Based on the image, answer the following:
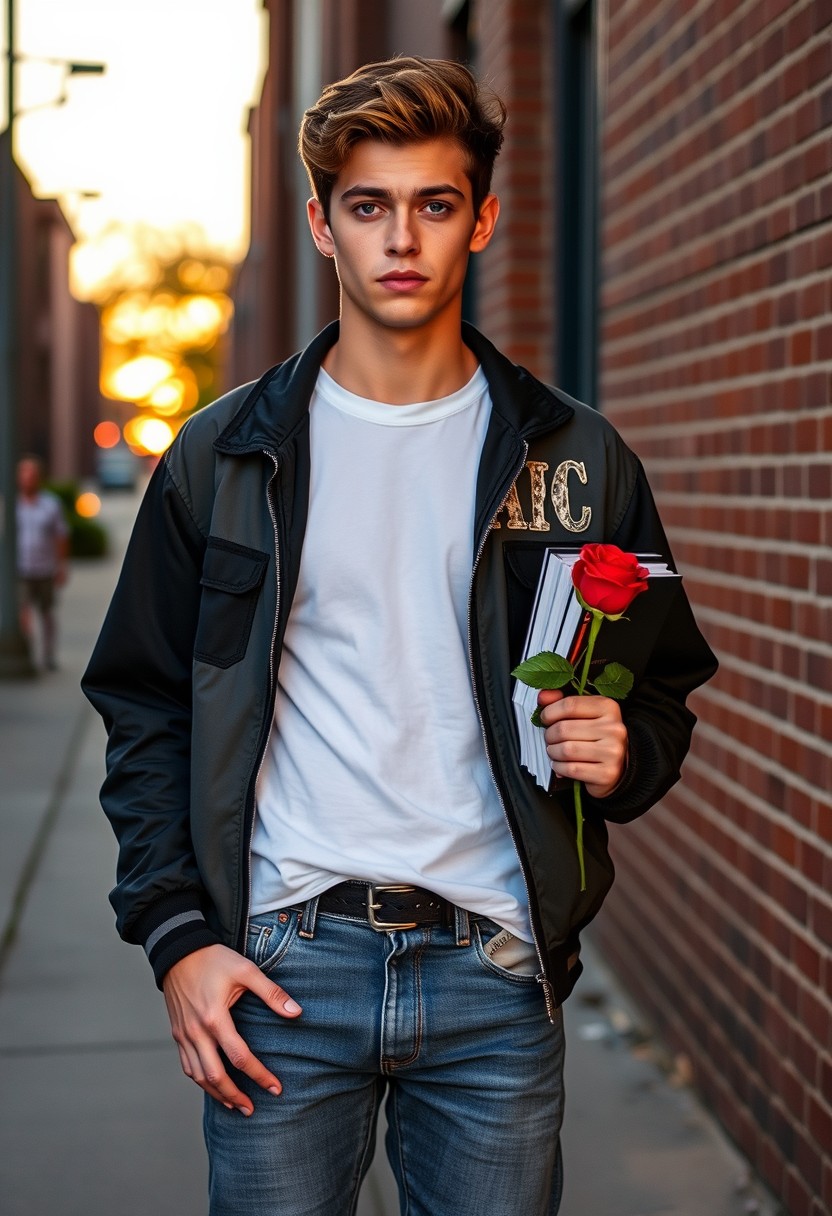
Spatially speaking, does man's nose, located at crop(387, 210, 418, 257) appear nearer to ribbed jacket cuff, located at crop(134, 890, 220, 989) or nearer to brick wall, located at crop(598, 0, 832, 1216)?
ribbed jacket cuff, located at crop(134, 890, 220, 989)

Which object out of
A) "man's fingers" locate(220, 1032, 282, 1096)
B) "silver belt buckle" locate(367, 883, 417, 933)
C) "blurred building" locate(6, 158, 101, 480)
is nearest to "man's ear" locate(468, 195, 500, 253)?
"silver belt buckle" locate(367, 883, 417, 933)

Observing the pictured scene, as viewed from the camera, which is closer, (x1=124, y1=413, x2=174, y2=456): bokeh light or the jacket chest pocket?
the jacket chest pocket

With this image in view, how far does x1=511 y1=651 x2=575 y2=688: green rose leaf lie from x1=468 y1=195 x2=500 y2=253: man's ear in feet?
2.22

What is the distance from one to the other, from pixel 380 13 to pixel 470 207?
11.5 meters

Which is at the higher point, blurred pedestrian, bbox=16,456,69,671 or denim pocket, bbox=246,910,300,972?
blurred pedestrian, bbox=16,456,69,671

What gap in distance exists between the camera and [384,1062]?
2254 mm

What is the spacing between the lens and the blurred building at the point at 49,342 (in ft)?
170

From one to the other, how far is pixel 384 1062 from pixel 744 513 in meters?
2.33

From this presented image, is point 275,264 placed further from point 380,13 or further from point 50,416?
point 50,416

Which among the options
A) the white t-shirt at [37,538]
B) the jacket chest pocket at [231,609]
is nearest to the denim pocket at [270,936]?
the jacket chest pocket at [231,609]

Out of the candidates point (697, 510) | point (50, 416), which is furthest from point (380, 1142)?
point (50, 416)

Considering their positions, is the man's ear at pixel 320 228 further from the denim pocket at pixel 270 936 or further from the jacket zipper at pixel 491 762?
the denim pocket at pixel 270 936

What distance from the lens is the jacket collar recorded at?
230cm

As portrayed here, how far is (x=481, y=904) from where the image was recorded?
2.25 metres
